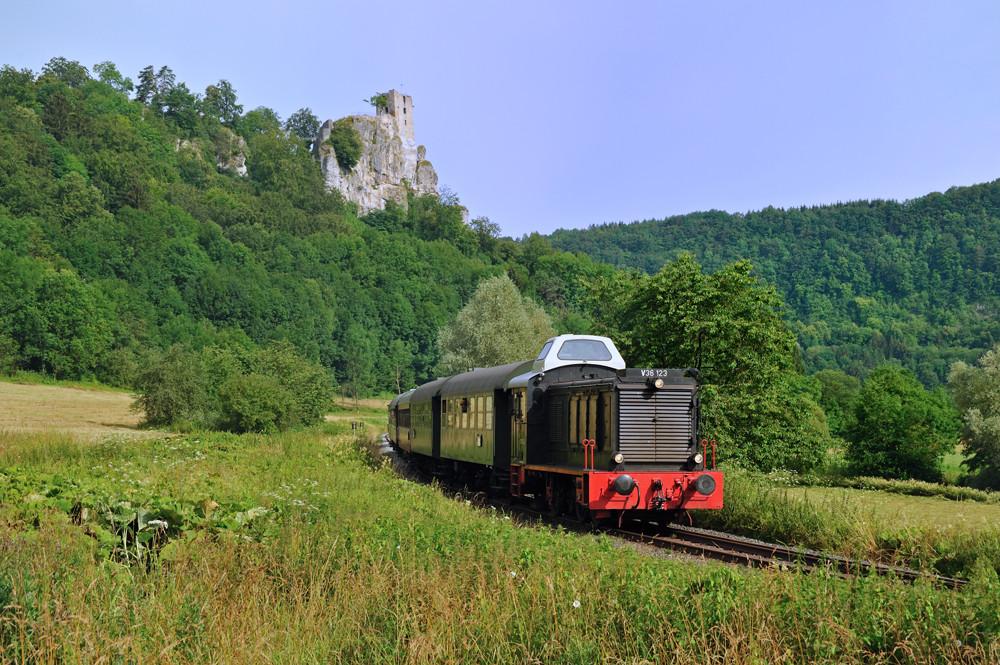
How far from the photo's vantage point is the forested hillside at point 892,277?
6383 inches

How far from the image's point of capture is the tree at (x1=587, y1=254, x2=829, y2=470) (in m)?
30.1

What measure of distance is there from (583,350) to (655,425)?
4570 millimetres

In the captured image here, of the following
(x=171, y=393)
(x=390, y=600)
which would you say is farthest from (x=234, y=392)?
(x=390, y=600)

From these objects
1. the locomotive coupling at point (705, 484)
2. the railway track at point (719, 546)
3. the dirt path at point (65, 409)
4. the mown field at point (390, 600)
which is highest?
the mown field at point (390, 600)

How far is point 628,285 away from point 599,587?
2760 cm

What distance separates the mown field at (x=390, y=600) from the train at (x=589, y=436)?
533 cm

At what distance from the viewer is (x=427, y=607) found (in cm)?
667

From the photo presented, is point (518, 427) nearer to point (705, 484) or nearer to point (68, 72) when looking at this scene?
point (705, 484)

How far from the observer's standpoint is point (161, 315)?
120 meters

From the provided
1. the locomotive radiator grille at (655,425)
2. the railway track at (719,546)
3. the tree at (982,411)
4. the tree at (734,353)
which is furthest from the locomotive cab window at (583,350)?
the tree at (982,411)

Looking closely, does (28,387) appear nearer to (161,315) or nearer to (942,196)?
(161,315)

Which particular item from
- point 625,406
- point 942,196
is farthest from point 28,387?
point 942,196

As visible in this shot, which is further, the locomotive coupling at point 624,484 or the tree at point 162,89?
the tree at point 162,89

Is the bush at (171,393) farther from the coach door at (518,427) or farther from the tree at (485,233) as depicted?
the tree at (485,233)
